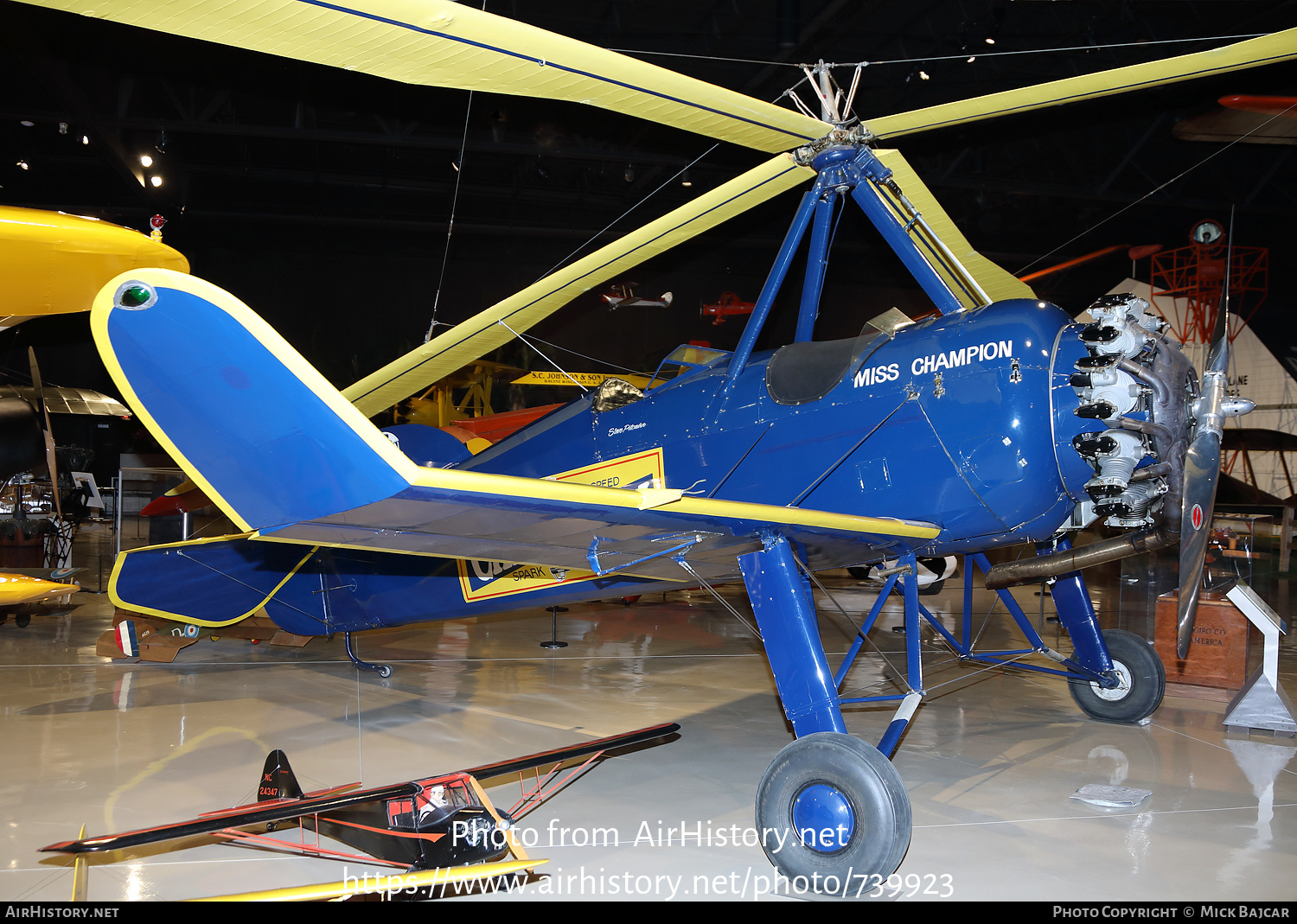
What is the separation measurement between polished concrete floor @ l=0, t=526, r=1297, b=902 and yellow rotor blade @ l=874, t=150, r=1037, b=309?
8.00ft

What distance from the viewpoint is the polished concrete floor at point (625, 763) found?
320cm

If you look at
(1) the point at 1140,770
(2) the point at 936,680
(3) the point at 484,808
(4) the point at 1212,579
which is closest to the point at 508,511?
(3) the point at 484,808

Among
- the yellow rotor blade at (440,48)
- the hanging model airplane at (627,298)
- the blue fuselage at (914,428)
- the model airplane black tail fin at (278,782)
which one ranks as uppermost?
the hanging model airplane at (627,298)

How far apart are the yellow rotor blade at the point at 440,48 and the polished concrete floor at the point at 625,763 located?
3.05 metres

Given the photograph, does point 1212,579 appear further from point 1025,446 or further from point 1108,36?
point 1108,36

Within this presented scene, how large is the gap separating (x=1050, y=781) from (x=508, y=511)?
132 inches

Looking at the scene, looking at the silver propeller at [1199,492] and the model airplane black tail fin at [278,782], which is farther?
the silver propeller at [1199,492]

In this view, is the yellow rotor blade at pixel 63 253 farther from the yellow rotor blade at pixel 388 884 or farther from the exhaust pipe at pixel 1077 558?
the exhaust pipe at pixel 1077 558

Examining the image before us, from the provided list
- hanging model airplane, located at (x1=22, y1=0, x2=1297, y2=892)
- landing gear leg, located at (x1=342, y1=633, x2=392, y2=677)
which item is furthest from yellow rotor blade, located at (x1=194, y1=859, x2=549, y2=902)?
landing gear leg, located at (x1=342, y1=633, x2=392, y2=677)

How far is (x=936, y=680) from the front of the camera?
6.98 meters

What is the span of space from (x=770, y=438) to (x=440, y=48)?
7.80 feet

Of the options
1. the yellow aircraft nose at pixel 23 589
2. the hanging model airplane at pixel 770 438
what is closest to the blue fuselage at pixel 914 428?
the hanging model airplane at pixel 770 438

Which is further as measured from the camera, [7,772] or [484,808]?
[7,772]

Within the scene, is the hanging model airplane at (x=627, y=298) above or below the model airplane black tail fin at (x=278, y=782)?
above
